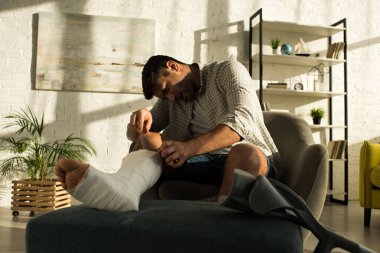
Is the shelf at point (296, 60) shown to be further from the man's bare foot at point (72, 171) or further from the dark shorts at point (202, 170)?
the man's bare foot at point (72, 171)

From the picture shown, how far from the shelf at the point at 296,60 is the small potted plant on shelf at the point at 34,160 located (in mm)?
2026

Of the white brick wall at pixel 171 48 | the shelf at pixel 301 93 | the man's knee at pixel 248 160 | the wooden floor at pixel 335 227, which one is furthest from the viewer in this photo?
the shelf at pixel 301 93

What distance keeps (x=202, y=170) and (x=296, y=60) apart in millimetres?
3273

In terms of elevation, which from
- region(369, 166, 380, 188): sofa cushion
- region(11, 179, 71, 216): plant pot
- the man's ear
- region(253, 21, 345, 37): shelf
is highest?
region(253, 21, 345, 37): shelf

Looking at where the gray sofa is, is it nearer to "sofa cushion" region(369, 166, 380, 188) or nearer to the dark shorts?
the dark shorts

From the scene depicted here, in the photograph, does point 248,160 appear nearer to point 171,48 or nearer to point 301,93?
point 171,48

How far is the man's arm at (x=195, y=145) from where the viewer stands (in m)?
1.50

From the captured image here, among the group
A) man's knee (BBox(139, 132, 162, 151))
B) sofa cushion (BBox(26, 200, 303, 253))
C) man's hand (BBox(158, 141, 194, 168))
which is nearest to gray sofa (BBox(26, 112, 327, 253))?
sofa cushion (BBox(26, 200, 303, 253))

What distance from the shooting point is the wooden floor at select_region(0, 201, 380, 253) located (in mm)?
2496

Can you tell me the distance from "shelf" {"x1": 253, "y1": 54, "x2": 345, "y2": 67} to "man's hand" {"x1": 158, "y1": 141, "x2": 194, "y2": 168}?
10.7ft

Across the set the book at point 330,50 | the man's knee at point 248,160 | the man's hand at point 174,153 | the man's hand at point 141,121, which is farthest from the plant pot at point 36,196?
the book at point 330,50

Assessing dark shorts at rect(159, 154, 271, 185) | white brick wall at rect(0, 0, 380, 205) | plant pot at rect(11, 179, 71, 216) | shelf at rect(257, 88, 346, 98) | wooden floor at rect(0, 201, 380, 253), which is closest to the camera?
dark shorts at rect(159, 154, 271, 185)

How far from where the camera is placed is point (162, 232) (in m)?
1.10

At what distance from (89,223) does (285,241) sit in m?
0.49
